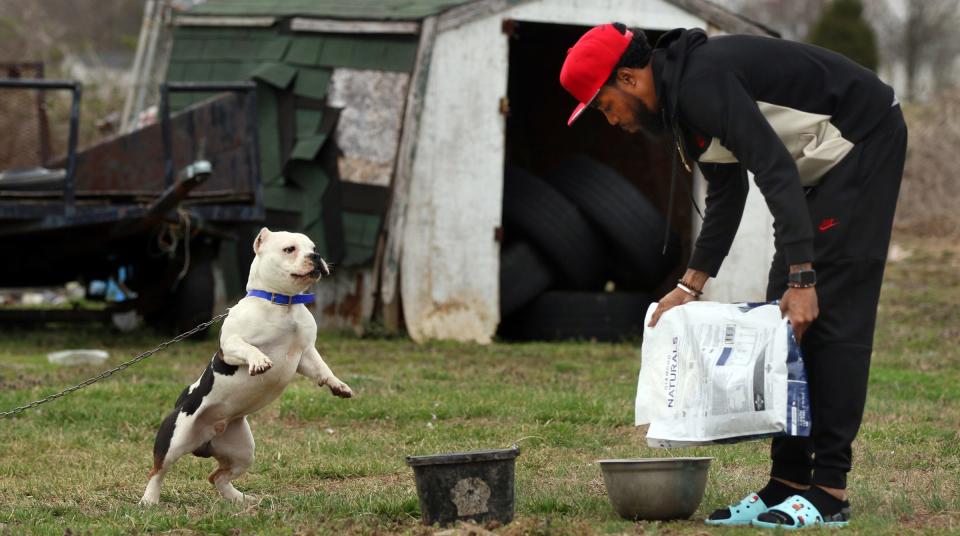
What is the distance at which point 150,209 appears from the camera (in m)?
10.7

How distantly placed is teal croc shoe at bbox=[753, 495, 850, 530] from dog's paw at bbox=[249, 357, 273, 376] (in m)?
1.88

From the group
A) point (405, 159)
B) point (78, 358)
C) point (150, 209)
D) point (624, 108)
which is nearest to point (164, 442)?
point (624, 108)

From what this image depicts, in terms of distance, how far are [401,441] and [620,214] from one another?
580cm

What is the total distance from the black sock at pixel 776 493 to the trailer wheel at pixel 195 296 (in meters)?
7.68

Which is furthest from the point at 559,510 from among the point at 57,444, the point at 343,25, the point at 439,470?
the point at 343,25

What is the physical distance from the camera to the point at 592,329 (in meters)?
12.6

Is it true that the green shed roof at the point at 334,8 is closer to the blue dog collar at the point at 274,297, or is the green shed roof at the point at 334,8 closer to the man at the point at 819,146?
the blue dog collar at the point at 274,297

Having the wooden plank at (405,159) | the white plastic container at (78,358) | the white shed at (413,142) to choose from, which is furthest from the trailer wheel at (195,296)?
the wooden plank at (405,159)

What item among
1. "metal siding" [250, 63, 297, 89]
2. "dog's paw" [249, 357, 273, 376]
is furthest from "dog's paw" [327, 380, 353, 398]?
"metal siding" [250, 63, 297, 89]

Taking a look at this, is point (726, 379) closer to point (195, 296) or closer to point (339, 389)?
point (339, 389)

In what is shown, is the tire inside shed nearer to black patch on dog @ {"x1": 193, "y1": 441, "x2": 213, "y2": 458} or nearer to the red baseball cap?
black patch on dog @ {"x1": 193, "y1": 441, "x2": 213, "y2": 458}

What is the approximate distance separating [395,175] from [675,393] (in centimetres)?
762

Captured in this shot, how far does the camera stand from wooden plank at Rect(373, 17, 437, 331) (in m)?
12.1

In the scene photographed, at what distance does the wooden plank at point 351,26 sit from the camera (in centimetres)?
1217
